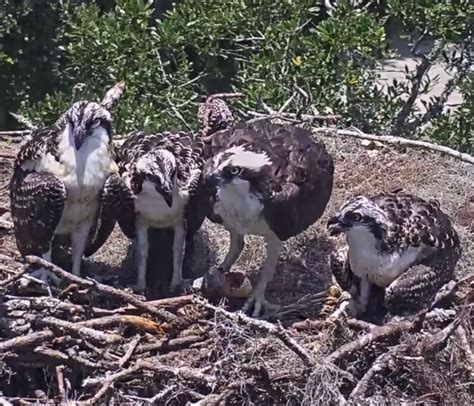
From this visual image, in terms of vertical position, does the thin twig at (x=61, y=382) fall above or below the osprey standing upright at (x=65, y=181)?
below

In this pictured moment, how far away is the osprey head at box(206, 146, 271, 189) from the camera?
619 cm

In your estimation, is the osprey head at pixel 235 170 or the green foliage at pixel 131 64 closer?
the osprey head at pixel 235 170

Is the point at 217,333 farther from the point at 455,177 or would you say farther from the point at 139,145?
the point at 455,177

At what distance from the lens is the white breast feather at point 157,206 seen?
6.48 m

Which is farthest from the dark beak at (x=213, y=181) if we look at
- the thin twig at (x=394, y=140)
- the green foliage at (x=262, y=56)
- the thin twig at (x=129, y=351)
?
the thin twig at (x=394, y=140)

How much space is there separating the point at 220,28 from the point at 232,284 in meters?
2.45

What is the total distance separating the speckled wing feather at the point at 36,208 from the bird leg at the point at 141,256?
1.74 ft

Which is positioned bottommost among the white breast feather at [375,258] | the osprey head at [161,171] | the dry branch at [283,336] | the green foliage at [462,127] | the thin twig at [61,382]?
the thin twig at [61,382]

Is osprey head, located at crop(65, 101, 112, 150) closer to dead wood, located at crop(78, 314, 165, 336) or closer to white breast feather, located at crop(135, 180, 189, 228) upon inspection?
white breast feather, located at crop(135, 180, 189, 228)

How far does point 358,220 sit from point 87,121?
156 cm

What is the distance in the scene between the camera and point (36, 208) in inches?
252

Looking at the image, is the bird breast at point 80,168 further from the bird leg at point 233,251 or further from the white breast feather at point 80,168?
the bird leg at point 233,251

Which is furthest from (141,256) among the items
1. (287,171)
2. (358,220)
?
(358,220)

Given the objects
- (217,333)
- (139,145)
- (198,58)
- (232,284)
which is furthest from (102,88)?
(217,333)
